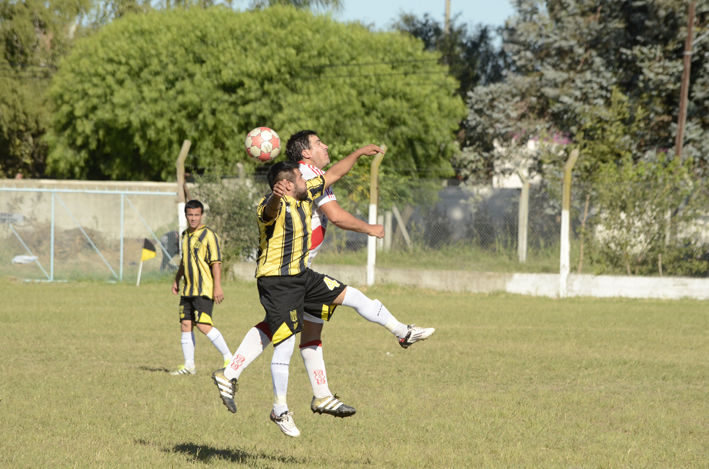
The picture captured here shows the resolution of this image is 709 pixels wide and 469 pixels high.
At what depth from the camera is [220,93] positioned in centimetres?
2781

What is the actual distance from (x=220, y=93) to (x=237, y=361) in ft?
77.8

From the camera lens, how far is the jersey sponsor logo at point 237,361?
204 inches

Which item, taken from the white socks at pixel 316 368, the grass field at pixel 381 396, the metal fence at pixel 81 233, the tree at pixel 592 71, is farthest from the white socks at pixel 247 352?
the tree at pixel 592 71

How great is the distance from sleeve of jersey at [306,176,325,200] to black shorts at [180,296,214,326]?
3650mm

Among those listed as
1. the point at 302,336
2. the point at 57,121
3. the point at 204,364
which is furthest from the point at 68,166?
the point at 302,336

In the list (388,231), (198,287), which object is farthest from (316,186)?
(388,231)

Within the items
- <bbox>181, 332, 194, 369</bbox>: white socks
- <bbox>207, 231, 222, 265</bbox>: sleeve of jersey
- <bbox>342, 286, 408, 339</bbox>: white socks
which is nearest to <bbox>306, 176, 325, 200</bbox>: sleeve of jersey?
<bbox>342, 286, 408, 339</bbox>: white socks

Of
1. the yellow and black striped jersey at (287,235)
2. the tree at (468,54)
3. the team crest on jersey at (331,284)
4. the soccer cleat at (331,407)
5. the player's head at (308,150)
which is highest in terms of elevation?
the tree at (468,54)

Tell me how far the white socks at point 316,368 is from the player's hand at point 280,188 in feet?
4.30

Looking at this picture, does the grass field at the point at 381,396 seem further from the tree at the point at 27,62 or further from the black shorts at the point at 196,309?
the tree at the point at 27,62

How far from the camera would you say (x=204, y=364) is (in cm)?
884

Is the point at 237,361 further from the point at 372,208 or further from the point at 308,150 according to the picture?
the point at 372,208

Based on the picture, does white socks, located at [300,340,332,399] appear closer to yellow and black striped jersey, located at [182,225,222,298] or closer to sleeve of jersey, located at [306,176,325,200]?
sleeve of jersey, located at [306,176,325,200]

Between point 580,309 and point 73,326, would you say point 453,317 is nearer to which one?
point 580,309
